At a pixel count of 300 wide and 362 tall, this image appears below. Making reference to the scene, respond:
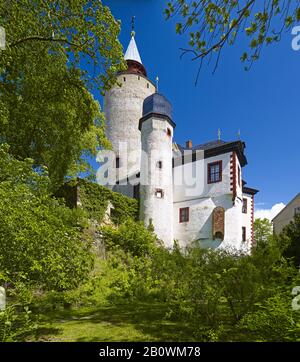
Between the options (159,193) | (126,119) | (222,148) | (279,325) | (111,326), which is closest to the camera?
(279,325)

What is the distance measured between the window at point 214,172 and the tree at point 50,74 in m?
14.2

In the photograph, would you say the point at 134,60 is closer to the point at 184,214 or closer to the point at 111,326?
Result: the point at 184,214

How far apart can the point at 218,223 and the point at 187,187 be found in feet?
13.5

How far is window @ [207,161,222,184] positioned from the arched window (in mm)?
2386

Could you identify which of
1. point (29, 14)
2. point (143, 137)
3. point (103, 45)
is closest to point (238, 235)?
point (143, 137)

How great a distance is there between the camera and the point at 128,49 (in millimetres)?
33312

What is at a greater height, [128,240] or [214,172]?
[214,172]

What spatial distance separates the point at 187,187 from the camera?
939 inches

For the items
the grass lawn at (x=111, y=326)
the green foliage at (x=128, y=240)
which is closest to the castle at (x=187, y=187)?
the green foliage at (x=128, y=240)

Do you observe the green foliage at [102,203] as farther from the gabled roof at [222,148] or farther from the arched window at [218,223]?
the gabled roof at [222,148]

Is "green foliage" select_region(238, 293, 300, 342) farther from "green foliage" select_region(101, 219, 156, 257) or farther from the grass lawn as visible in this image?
"green foliage" select_region(101, 219, 156, 257)

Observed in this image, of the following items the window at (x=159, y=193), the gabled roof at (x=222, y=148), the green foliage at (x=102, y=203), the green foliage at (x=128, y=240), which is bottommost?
the green foliage at (x=128, y=240)

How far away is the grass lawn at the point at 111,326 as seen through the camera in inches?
230

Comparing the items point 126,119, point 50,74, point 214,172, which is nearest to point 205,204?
point 214,172
